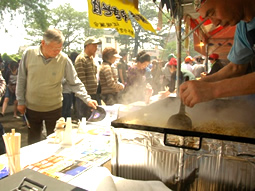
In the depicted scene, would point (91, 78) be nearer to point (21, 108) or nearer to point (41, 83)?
point (41, 83)

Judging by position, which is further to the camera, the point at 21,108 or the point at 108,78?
the point at 108,78

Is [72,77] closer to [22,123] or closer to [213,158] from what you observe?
[213,158]

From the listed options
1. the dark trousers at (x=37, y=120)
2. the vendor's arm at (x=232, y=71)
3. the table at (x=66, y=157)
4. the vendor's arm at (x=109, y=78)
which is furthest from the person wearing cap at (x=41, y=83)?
the vendor's arm at (x=232, y=71)

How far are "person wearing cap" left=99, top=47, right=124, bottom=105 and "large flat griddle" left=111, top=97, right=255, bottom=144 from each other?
6.41 feet

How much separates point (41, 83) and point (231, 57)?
183 centimetres

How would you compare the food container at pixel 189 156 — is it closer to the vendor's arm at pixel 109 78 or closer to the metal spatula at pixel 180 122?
the metal spatula at pixel 180 122

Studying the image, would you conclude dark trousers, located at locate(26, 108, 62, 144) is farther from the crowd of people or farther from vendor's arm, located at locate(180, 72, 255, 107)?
vendor's arm, located at locate(180, 72, 255, 107)

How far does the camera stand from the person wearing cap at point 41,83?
217cm

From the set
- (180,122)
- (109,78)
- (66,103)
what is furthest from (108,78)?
(180,122)

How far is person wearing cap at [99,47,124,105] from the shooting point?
334 cm

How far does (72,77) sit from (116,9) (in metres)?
0.97

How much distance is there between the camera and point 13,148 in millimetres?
1062

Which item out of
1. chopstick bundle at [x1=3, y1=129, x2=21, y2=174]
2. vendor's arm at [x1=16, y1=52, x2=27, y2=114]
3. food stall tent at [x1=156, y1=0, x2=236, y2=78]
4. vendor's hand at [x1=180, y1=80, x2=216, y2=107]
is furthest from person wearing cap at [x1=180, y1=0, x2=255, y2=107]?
vendor's arm at [x1=16, y1=52, x2=27, y2=114]

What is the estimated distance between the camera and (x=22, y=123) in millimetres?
5254
